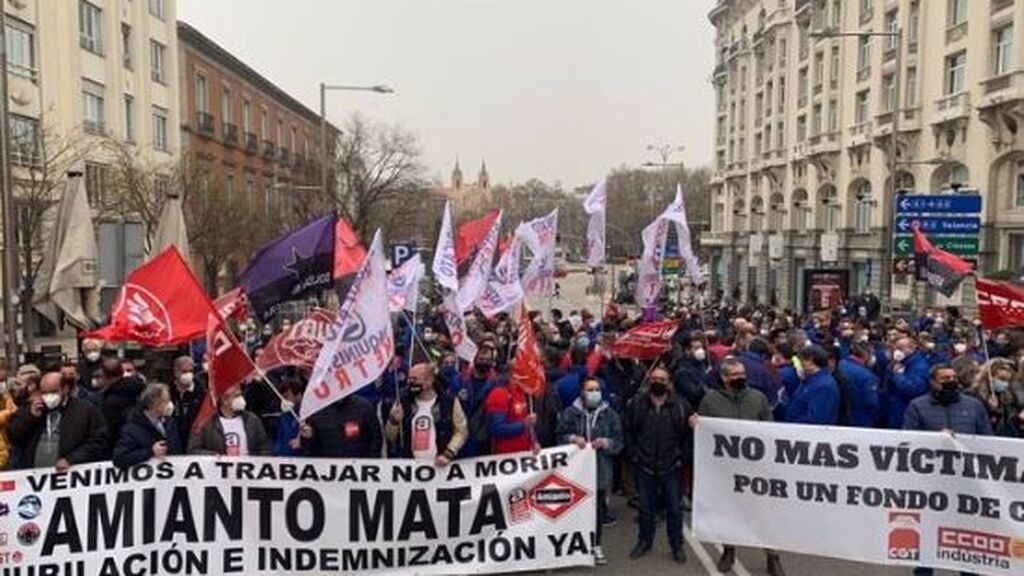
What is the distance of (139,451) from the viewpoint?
20.1 ft

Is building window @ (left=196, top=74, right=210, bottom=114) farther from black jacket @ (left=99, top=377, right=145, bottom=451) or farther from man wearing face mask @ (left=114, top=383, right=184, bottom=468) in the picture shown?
man wearing face mask @ (left=114, top=383, right=184, bottom=468)

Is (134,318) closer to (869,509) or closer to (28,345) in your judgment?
(869,509)

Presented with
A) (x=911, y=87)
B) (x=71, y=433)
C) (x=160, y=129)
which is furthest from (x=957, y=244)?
(x=160, y=129)

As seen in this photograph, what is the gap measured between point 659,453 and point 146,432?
151 inches

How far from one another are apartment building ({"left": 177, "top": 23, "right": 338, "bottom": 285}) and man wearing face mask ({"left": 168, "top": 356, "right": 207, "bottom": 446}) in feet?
83.4

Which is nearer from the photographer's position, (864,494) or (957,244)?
(864,494)

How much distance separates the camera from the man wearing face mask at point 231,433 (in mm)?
6492

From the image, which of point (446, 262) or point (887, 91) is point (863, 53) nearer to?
point (887, 91)

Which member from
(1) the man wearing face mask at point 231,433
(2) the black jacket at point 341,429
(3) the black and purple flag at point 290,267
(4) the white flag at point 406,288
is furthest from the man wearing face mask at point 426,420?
(4) the white flag at point 406,288

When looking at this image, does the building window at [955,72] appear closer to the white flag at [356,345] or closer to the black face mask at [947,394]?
the black face mask at [947,394]

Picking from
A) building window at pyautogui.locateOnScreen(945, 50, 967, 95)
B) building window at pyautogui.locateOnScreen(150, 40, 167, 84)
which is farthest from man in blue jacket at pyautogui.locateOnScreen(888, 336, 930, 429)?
building window at pyautogui.locateOnScreen(150, 40, 167, 84)

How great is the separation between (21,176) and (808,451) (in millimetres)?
22515

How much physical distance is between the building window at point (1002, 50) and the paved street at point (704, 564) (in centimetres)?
2974

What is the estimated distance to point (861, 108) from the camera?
4447 cm
